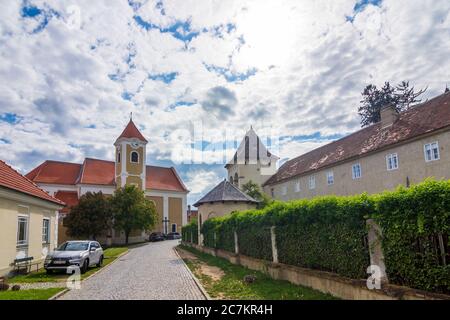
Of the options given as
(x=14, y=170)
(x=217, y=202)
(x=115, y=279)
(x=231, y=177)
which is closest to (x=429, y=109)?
(x=217, y=202)

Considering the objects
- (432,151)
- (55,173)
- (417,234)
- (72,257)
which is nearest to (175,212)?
(55,173)

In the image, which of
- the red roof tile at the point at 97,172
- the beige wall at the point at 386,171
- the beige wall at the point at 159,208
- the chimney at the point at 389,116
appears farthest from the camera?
the beige wall at the point at 159,208

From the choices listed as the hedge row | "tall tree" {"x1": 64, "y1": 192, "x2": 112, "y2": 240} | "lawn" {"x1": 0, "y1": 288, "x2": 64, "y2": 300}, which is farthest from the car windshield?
"tall tree" {"x1": 64, "y1": 192, "x2": 112, "y2": 240}

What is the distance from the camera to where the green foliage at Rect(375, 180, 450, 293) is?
20.4ft

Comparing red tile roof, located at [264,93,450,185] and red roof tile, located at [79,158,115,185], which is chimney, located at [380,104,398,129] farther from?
red roof tile, located at [79,158,115,185]

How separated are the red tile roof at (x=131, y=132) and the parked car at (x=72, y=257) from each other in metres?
39.8

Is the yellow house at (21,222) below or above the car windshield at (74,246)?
above

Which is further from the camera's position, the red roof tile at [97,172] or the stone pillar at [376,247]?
the red roof tile at [97,172]

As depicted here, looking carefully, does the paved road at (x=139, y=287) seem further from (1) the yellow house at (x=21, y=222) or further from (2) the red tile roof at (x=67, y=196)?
(2) the red tile roof at (x=67, y=196)

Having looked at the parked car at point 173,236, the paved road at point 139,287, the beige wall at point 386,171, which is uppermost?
the beige wall at point 386,171

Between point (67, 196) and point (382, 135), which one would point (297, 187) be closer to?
point (382, 135)

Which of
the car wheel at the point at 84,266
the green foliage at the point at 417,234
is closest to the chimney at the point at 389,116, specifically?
the green foliage at the point at 417,234

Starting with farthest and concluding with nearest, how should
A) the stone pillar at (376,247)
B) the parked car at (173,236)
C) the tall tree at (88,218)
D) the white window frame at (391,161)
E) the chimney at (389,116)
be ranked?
the parked car at (173,236) → the tall tree at (88,218) → the chimney at (389,116) → the white window frame at (391,161) → the stone pillar at (376,247)

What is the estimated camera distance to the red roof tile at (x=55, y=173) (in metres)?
52.2
